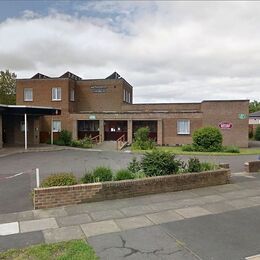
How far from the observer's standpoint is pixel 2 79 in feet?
165

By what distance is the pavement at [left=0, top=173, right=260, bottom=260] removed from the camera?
5562mm

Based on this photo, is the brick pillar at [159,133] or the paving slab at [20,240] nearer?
the paving slab at [20,240]

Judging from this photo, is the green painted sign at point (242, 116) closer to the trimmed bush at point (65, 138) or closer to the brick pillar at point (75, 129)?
the trimmed bush at point (65, 138)

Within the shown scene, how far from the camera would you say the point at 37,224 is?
23.2ft

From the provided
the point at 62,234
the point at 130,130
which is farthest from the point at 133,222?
the point at 130,130

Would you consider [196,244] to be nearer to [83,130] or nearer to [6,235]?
[6,235]

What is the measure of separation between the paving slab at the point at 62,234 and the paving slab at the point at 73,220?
0.29 metres

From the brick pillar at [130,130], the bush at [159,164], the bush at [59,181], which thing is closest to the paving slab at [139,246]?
the bush at [59,181]

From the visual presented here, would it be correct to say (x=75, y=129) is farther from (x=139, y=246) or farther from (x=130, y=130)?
(x=139, y=246)

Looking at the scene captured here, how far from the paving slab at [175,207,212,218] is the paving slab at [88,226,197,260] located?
136cm

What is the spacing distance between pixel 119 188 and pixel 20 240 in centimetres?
379

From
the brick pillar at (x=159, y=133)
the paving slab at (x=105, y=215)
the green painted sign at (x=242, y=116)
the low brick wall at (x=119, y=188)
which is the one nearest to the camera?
the paving slab at (x=105, y=215)

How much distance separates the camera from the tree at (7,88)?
4916 cm

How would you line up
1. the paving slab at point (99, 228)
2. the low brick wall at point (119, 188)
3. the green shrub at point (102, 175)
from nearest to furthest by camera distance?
the paving slab at point (99, 228) < the low brick wall at point (119, 188) < the green shrub at point (102, 175)
